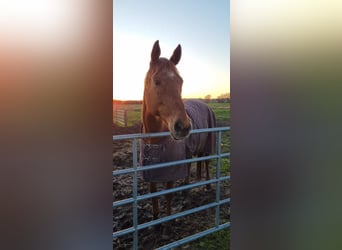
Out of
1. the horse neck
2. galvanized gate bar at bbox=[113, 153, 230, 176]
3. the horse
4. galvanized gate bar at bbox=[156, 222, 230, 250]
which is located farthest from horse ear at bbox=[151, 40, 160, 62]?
galvanized gate bar at bbox=[156, 222, 230, 250]

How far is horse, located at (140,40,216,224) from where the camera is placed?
4.74ft

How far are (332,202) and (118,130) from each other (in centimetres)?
82

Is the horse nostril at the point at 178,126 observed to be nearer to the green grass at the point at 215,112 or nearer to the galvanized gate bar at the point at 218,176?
the green grass at the point at 215,112

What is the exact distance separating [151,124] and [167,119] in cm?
8

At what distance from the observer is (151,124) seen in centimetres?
149

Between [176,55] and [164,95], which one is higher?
[176,55]

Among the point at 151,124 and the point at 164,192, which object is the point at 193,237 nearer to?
the point at 164,192

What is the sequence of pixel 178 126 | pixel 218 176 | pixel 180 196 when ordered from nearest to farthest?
1. pixel 178 126
2. pixel 180 196
3. pixel 218 176

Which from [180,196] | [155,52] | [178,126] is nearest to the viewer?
[155,52]

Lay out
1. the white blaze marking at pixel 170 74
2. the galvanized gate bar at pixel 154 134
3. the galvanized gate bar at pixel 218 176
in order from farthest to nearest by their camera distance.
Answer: the galvanized gate bar at pixel 218 176 < the white blaze marking at pixel 170 74 < the galvanized gate bar at pixel 154 134

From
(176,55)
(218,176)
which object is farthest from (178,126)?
(218,176)

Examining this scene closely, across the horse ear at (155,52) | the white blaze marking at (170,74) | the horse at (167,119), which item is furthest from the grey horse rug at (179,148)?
the horse ear at (155,52)

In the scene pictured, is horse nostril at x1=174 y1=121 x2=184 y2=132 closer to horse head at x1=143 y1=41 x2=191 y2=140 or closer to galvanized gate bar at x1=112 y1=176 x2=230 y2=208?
horse head at x1=143 y1=41 x2=191 y2=140

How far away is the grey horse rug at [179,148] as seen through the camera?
1.53 meters
